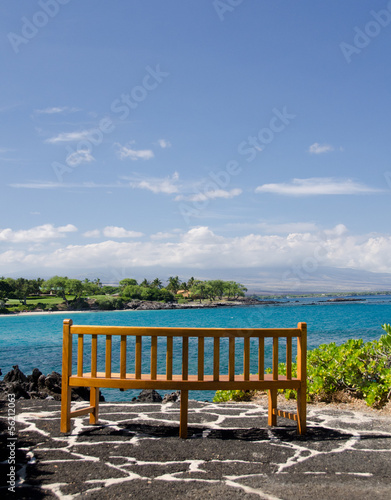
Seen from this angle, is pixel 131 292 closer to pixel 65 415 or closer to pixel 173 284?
pixel 173 284

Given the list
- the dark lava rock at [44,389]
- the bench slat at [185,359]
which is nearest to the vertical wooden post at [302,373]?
the bench slat at [185,359]

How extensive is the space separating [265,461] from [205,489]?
35.5 inches

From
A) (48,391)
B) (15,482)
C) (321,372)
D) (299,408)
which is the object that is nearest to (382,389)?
(321,372)

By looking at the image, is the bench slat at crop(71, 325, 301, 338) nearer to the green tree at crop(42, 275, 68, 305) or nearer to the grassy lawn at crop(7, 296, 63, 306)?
the grassy lawn at crop(7, 296, 63, 306)

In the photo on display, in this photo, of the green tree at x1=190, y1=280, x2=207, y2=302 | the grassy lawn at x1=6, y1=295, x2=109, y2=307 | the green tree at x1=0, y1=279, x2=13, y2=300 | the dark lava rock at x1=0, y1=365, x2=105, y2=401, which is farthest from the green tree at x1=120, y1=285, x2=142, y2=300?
the dark lava rock at x1=0, y1=365, x2=105, y2=401

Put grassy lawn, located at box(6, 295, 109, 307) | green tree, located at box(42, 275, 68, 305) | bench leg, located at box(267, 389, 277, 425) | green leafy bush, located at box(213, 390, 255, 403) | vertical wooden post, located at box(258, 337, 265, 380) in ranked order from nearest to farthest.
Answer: vertical wooden post, located at box(258, 337, 265, 380), bench leg, located at box(267, 389, 277, 425), green leafy bush, located at box(213, 390, 255, 403), grassy lawn, located at box(6, 295, 109, 307), green tree, located at box(42, 275, 68, 305)

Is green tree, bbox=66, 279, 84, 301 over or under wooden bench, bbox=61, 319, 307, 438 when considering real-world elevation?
under

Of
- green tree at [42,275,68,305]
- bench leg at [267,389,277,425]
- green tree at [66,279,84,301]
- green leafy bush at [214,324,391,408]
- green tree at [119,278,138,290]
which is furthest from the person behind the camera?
green tree at [119,278,138,290]

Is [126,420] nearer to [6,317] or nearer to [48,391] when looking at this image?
[48,391]

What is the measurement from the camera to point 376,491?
3.48 metres

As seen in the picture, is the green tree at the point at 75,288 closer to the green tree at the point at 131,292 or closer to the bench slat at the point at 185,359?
the green tree at the point at 131,292

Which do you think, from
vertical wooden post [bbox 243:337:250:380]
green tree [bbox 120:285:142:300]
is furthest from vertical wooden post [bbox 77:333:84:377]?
green tree [bbox 120:285:142:300]

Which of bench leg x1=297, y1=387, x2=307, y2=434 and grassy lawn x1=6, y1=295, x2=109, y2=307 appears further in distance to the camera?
grassy lawn x1=6, y1=295, x2=109, y2=307

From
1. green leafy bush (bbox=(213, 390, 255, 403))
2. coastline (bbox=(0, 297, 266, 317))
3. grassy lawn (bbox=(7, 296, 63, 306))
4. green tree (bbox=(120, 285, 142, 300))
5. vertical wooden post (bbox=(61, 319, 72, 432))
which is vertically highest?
vertical wooden post (bbox=(61, 319, 72, 432))
